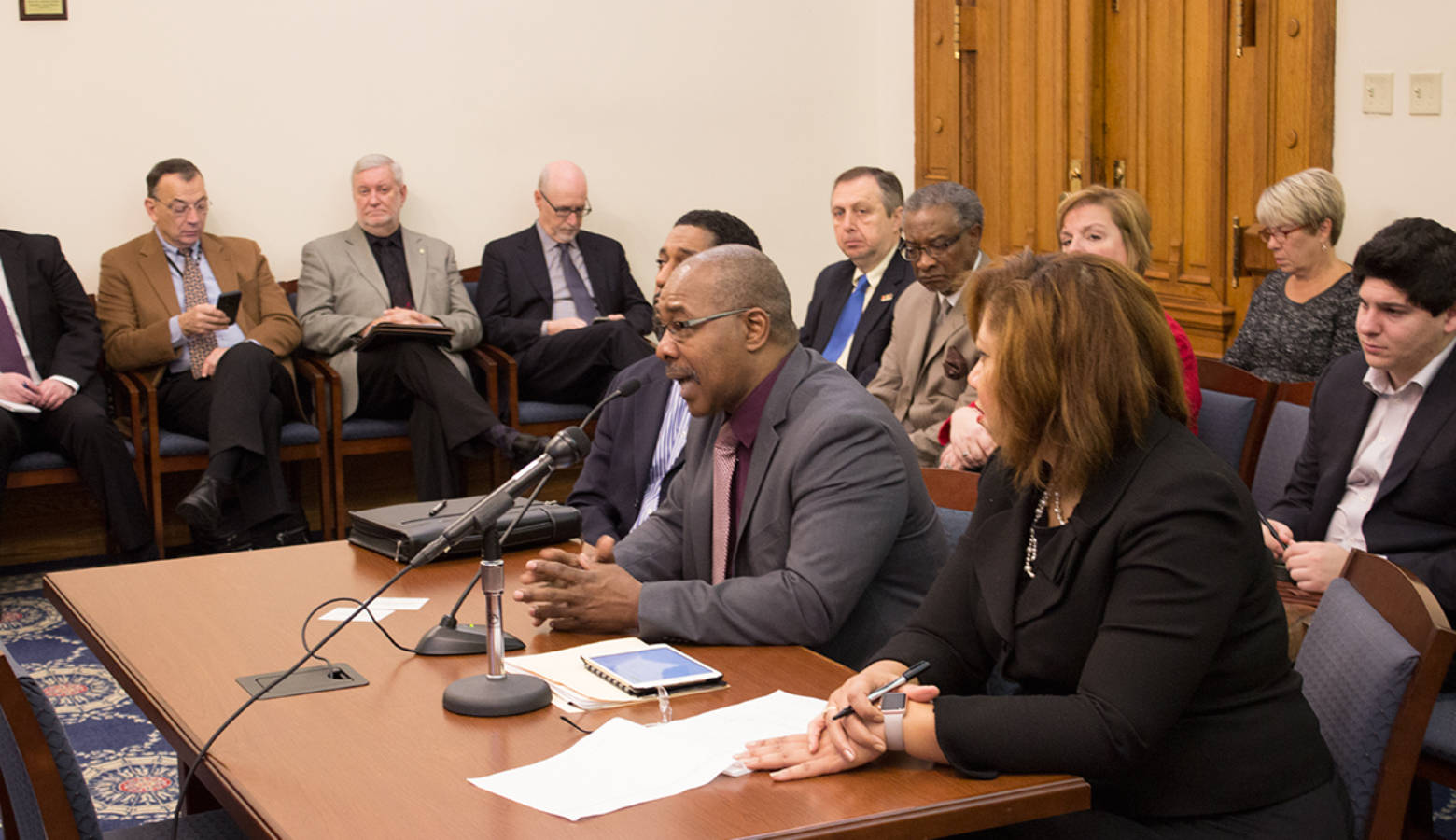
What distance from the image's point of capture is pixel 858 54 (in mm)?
7363

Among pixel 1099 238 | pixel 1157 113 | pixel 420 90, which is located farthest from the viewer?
pixel 420 90

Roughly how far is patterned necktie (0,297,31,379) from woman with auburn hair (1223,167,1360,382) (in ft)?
14.1

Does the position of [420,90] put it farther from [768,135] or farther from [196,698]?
[196,698]

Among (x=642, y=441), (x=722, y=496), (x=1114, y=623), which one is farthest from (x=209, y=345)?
(x=1114, y=623)

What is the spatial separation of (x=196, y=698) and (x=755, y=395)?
1.06 meters

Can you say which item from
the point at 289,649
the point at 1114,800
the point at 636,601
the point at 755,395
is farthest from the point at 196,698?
the point at 1114,800

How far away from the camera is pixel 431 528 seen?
277 centimetres

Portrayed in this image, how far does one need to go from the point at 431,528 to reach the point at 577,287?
3.65m

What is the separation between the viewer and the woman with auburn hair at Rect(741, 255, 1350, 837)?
1.71 m

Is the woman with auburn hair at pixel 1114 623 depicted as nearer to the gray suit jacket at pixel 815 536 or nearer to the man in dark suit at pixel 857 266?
the gray suit jacket at pixel 815 536

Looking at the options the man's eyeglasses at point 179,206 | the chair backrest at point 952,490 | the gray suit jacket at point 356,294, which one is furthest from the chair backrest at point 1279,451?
the man's eyeglasses at point 179,206

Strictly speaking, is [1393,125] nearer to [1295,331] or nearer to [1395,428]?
[1295,331]

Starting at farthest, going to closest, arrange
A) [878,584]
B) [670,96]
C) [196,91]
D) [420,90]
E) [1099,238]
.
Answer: [670,96], [420,90], [196,91], [1099,238], [878,584]

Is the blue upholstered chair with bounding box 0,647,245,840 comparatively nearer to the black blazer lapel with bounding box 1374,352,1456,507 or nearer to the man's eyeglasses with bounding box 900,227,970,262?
the black blazer lapel with bounding box 1374,352,1456,507
